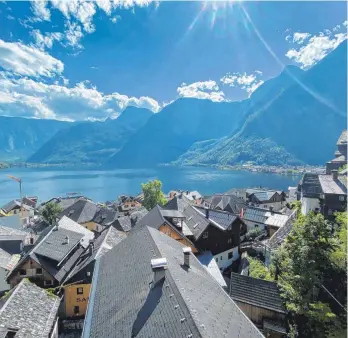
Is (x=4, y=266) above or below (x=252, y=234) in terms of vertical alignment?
below

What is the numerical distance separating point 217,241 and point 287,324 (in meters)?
16.7

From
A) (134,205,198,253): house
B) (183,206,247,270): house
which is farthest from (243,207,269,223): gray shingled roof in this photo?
(134,205,198,253): house

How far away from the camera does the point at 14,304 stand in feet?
68.5

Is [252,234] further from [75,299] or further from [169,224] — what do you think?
[75,299]

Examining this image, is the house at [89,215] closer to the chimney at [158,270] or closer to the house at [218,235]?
the house at [218,235]

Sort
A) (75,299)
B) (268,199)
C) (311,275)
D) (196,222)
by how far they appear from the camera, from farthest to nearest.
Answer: (268,199) → (196,222) → (75,299) → (311,275)

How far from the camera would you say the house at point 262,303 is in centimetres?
1972

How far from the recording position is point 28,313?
68.4ft

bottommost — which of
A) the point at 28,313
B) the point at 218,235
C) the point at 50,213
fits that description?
the point at 50,213

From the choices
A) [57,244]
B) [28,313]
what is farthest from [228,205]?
[28,313]

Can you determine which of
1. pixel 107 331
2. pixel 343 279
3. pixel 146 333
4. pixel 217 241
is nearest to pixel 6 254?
pixel 217 241

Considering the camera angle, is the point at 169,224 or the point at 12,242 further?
the point at 12,242

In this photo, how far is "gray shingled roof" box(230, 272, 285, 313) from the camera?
20656 mm

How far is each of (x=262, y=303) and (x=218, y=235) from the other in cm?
1563
